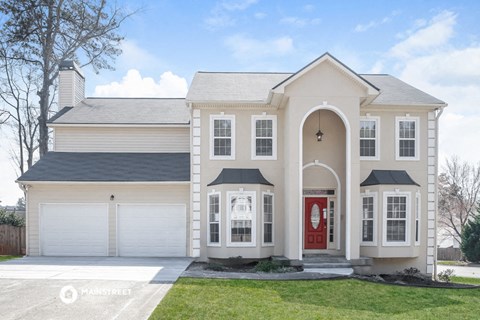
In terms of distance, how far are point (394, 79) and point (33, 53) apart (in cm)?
1981

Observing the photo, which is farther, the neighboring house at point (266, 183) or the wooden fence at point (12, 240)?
the wooden fence at point (12, 240)

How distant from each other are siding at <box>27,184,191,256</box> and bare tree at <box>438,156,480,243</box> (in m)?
27.5

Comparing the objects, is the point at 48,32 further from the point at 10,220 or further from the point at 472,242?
the point at 472,242

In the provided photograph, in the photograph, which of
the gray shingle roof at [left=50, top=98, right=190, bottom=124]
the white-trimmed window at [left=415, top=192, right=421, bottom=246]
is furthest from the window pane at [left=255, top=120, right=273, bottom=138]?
the white-trimmed window at [left=415, top=192, right=421, bottom=246]

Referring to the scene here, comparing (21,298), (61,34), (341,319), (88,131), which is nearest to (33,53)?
(61,34)

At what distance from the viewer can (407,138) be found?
15555 millimetres

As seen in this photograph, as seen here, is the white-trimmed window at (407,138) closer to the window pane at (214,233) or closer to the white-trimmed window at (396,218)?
the white-trimmed window at (396,218)

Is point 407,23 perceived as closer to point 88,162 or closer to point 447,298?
point 447,298

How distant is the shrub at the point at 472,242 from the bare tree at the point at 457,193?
37.5 feet

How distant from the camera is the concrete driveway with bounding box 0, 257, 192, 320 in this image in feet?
26.0

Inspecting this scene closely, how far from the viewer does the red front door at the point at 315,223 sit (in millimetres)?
15312

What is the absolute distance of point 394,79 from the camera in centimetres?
1841

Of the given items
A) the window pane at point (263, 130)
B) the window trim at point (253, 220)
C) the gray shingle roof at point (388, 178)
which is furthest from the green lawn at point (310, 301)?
the window pane at point (263, 130)

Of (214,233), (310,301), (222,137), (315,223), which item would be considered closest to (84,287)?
(310,301)
